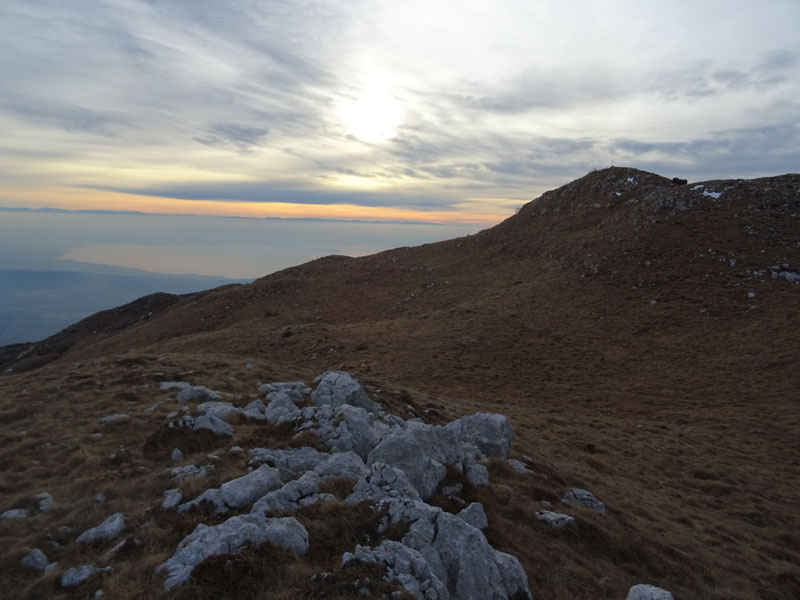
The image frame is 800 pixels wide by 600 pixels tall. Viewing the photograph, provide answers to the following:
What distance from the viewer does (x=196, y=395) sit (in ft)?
55.7

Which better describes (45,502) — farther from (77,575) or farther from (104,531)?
(77,575)

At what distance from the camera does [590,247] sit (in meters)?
47.6

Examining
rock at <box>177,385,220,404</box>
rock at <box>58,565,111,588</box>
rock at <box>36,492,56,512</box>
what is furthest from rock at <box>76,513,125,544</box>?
rock at <box>177,385,220,404</box>

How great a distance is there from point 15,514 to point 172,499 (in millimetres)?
3278

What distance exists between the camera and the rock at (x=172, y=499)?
940 centimetres

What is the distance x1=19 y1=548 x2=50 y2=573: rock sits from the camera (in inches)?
307

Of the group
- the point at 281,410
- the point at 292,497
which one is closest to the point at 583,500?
the point at 292,497

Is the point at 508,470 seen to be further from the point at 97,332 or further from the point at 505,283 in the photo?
the point at 97,332

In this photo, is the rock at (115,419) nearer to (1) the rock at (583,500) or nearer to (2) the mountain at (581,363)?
(2) the mountain at (581,363)

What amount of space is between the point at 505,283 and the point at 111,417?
39840mm

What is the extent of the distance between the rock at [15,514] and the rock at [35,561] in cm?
178

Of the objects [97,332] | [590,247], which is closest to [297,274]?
[97,332]

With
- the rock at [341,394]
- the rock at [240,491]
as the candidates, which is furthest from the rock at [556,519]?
the rock at [240,491]

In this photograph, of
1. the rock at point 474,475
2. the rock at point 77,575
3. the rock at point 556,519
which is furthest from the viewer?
the rock at point 474,475
